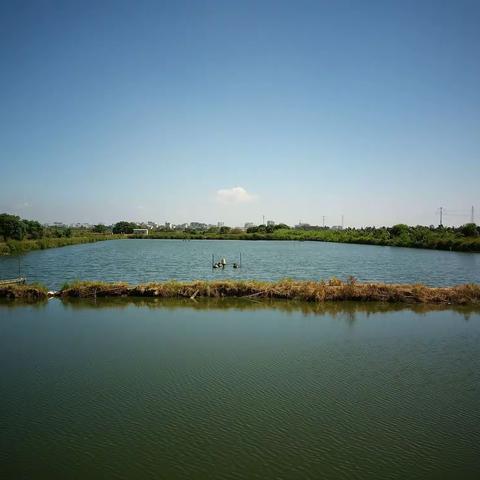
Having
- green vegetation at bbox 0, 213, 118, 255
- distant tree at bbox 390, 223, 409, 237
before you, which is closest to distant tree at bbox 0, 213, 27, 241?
green vegetation at bbox 0, 213, 118, 255

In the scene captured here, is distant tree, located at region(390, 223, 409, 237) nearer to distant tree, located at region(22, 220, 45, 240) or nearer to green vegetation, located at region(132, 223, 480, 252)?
green vegetation, located at region(132, 223, 480, 252)

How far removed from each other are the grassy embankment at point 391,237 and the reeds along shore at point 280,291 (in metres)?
47.4

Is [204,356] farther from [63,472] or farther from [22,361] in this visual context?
[63,472]

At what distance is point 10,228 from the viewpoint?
6588cm

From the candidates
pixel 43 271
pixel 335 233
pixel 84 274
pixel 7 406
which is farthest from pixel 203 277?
pixel 335 233

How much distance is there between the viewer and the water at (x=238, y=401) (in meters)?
6.81

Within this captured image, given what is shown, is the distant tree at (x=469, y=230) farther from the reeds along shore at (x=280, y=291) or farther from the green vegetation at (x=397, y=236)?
the reeds along shore at (x=280, y=291)

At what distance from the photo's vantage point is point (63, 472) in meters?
6.50

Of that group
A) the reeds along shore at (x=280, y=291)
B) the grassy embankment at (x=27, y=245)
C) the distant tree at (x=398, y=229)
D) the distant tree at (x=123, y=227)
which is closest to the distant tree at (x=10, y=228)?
the grassy embankment at (x=27, y=245)

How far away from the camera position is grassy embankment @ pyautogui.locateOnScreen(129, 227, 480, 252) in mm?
65875

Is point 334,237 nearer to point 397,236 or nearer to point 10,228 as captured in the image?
point 397,236

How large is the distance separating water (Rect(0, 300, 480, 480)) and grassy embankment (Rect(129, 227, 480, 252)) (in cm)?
5527

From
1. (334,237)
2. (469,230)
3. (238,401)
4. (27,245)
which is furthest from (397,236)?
(238,401)

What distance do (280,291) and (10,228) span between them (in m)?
58.1
